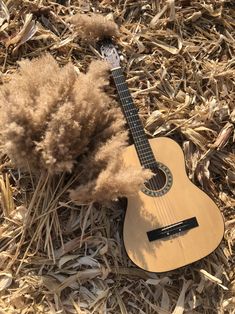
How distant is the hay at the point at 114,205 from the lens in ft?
6.91

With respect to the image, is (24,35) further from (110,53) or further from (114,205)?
(114,205)

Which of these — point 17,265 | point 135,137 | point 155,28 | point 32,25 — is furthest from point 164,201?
point 32,25

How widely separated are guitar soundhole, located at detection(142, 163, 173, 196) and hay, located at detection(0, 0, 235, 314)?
143mm

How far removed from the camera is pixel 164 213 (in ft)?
6.92

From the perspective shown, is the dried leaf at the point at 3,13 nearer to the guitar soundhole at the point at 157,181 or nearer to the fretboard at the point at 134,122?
the fretboard at the point at 134,122

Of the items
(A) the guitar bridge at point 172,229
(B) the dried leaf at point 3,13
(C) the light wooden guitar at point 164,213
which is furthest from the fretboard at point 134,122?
(B) the dried leaf at point 3,13

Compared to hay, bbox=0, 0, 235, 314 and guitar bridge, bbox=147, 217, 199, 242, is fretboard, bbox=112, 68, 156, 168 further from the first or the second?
guitar bridge, bbox=147, 217, 199, 242

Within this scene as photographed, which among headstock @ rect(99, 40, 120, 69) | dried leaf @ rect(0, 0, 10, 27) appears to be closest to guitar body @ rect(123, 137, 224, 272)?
headstock @ rect(99, 40, 120, 69)

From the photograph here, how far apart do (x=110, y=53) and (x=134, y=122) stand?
0.36 m

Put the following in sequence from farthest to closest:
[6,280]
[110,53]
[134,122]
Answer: [110,53] → [134,122] → [6,280]

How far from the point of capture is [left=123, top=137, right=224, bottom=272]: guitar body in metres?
2.07

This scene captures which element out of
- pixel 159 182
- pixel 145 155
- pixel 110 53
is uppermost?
pixel 110 53

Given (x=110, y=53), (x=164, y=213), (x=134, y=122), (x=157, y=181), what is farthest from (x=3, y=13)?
(x=164, y=213)

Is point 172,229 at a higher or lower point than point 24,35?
lower
